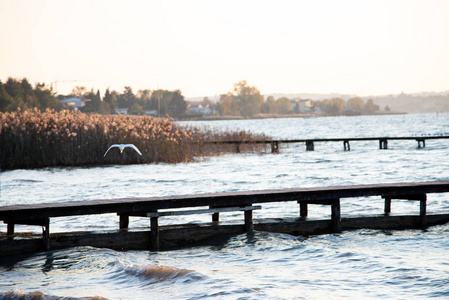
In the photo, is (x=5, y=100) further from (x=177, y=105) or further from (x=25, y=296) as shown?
(x=177, y=105)

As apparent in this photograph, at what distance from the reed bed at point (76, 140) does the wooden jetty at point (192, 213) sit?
16.0 m

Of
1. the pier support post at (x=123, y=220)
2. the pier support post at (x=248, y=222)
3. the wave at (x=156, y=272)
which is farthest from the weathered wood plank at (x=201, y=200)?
the wave at (x=156, y=272)

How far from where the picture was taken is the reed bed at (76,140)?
82.9 feet

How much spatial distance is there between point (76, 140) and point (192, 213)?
17.4 metres

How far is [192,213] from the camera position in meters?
9.82

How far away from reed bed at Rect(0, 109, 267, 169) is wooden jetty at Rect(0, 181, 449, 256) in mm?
16028

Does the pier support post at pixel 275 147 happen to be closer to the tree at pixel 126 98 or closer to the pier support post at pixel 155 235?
the pier support post at pixel 155 235

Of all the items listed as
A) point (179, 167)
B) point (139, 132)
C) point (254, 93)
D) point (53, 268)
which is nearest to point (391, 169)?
point (179, 167)

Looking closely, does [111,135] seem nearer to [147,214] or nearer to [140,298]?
[147,214]

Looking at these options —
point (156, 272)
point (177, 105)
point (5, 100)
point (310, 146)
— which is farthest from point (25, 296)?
point (177, 105)

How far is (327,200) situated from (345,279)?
10.2 feet

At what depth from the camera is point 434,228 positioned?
10914 millimetres

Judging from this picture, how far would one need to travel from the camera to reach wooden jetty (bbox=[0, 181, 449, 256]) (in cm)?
889

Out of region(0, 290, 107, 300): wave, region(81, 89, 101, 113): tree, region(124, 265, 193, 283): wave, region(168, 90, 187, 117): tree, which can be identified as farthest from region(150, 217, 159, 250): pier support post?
region(168, 90, 187, 117): tree
